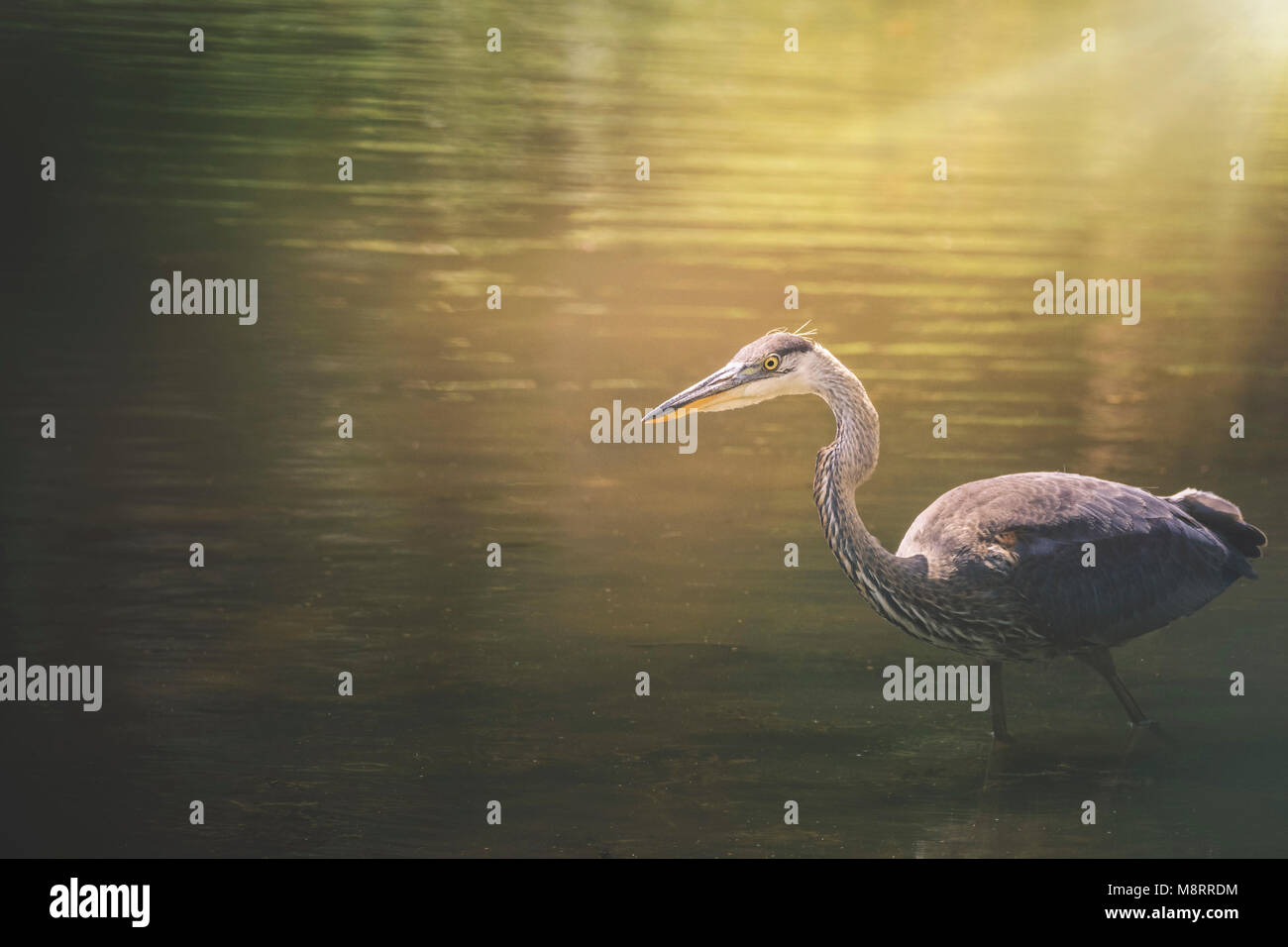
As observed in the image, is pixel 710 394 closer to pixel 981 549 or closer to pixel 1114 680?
pixel 981 549

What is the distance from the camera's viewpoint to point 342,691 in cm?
847

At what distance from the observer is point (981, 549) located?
8.05 metres

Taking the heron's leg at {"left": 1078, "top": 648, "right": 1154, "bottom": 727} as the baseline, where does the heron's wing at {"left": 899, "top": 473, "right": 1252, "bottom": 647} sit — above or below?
above

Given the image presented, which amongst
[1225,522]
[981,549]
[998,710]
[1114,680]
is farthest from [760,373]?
[1225,522]

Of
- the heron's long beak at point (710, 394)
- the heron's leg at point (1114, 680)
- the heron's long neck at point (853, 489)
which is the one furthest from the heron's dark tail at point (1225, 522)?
the heron's long beak at point (710, 394)

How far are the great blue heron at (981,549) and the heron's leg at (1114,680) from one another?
0.10m

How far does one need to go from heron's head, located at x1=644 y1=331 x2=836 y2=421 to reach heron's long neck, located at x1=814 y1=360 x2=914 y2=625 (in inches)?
4.3

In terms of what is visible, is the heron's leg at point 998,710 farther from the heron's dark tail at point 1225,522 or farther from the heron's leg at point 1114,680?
the heron's dark tail at point 1225,522

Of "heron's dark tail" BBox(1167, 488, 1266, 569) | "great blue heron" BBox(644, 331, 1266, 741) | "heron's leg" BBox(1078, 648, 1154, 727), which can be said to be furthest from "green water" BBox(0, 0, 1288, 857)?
"heron's dark tail" BBox(1167, 488, 1266, 569)

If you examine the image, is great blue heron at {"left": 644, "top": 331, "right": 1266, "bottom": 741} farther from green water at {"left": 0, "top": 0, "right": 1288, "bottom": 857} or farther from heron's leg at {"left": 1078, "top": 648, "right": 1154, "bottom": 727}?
green water at {"left": 0, "top": 0, "right": 1288, "bottom": 857}

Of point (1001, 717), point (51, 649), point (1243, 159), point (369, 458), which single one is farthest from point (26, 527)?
point (1243, 159)

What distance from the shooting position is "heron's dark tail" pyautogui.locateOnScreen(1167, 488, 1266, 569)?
339 inches

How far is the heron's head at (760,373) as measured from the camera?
317 inches

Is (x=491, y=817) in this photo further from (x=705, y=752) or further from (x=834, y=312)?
(x=834, y=312)
